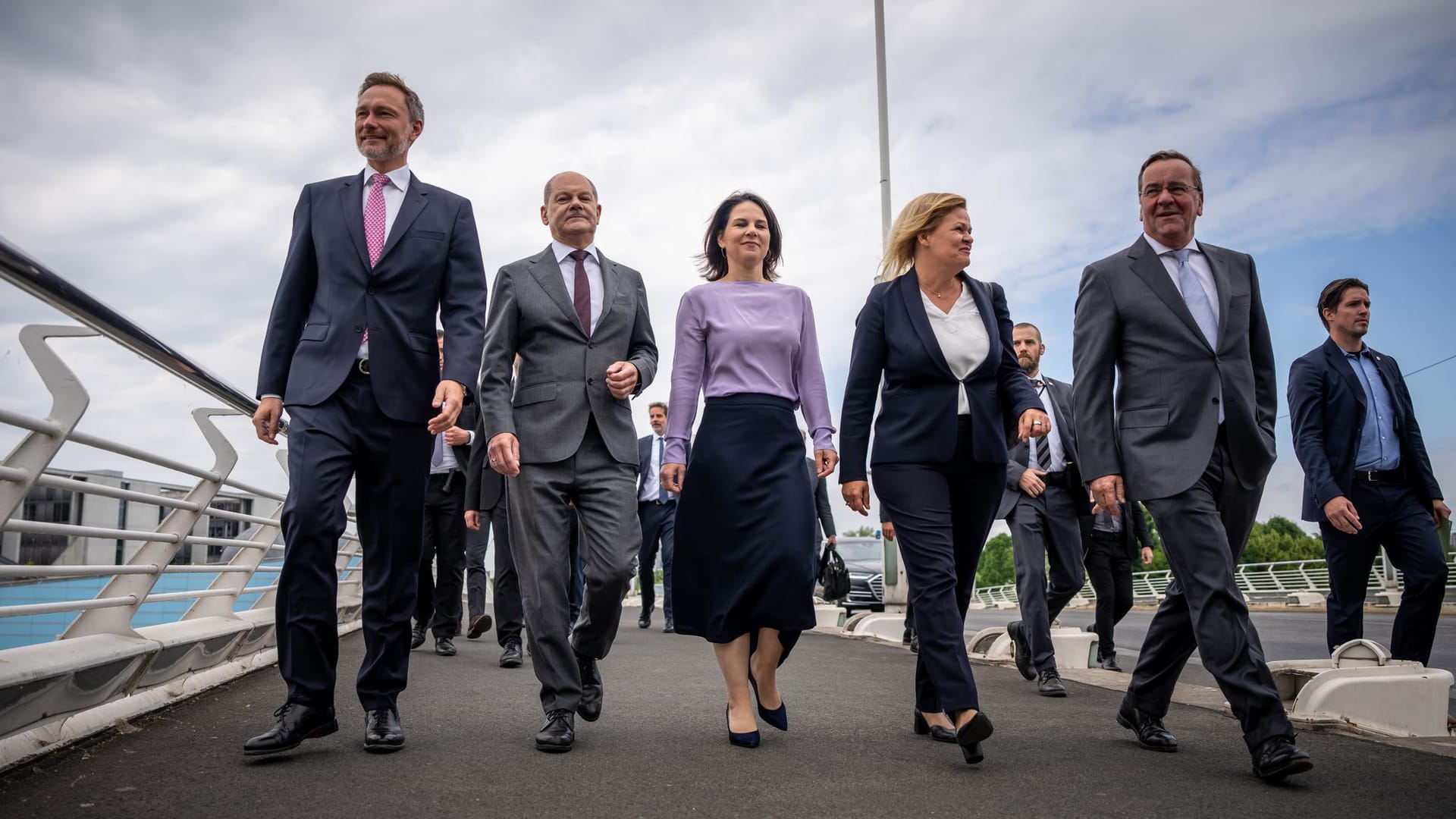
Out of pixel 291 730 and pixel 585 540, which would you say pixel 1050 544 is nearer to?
pixel 585 540

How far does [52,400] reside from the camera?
3264 millimetres

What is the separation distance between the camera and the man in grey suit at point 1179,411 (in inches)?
150

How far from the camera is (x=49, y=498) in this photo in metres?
3.44

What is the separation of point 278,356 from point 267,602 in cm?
322

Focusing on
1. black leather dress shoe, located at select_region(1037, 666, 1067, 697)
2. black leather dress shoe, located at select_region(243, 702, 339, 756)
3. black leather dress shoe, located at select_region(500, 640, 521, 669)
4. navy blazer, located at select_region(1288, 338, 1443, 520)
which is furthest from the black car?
black leather dress shoe, located at select_region(243, 702, 339, 756)

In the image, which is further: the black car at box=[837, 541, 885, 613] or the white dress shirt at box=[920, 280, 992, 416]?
the black car at box=[837, 541, 885, 613]

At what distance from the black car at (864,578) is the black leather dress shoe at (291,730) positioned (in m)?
13.1

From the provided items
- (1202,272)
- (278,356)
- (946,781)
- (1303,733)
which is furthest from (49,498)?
(1303,733)

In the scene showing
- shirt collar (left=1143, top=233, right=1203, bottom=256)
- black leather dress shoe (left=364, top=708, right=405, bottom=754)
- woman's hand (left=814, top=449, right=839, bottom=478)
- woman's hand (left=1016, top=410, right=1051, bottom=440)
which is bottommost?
black leather dress shoe (left=364, top=708, right=405, bottom=754)

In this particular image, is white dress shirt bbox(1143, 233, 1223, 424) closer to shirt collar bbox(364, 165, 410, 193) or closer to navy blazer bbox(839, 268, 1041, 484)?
navy blazer bbox(839, 268, 1041, 484)

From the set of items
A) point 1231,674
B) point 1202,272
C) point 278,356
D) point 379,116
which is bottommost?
point 1231,674

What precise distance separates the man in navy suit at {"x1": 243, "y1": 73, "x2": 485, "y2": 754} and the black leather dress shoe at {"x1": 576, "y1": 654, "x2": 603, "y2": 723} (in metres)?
0.81

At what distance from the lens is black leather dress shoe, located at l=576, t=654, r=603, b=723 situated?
174 inches

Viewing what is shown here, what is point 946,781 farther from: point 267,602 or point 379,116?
point 267,602
